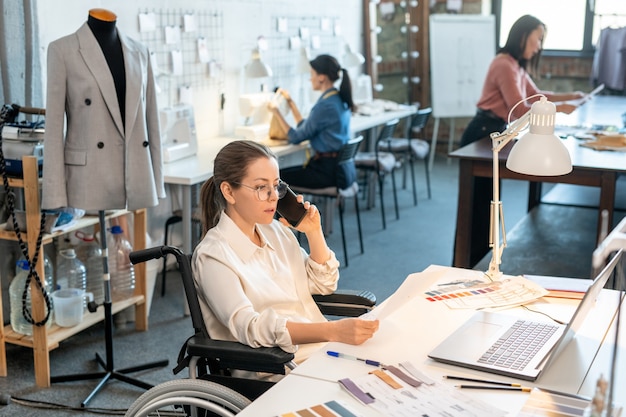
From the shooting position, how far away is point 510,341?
1.91 meters

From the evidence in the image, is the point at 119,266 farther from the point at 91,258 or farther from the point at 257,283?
the point at 257,283

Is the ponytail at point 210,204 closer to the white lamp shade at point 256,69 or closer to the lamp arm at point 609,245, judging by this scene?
the lamp arm at point 609,245

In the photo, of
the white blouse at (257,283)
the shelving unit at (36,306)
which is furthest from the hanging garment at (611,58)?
the white blouse at (257,283)

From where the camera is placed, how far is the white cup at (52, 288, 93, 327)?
332cm

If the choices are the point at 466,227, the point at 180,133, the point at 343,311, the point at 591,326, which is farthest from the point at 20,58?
the point at 591,326

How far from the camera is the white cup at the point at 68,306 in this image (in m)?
3.32

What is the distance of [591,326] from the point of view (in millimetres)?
2047

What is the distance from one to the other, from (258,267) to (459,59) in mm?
5873

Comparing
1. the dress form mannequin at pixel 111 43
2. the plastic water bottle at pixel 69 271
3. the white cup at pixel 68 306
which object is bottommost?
the white cup at pixel 68 306

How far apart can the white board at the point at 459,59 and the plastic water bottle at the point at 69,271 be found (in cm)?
487

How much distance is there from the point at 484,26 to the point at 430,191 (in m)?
1.91

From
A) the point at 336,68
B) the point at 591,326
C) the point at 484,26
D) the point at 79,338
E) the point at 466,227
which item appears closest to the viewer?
the point at 591,326

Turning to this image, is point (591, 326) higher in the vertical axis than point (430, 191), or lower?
higher

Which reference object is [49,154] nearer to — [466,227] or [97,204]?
[97,204]
